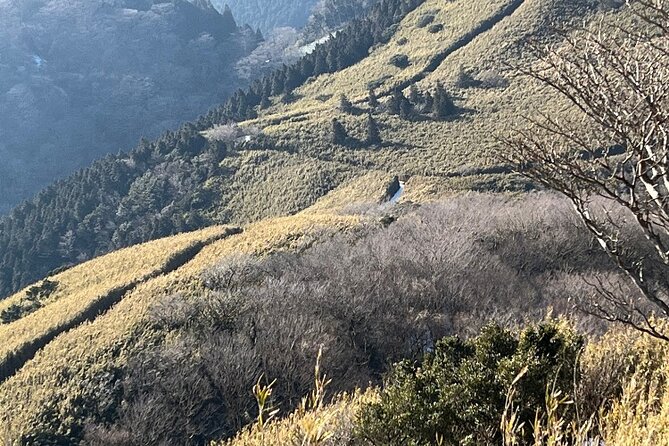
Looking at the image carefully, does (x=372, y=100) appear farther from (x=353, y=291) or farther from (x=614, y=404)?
(x=614, y=404)

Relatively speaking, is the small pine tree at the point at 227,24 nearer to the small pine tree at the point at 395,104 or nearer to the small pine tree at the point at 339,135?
the small pine tree at the point at 395,104

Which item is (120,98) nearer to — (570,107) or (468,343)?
(570,107)

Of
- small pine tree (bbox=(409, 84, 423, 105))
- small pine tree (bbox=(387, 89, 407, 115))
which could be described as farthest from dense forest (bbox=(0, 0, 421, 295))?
small pine tree (bbox=(409, 84, 423, 105))

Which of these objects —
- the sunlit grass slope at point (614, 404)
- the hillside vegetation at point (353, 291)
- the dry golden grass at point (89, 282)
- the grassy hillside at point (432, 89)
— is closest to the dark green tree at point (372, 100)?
the hillside vegetation at point (353, 291)

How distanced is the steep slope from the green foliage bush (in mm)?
49853

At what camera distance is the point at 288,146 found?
2965 inches

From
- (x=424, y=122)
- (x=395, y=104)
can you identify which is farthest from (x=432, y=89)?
(x=424, y=122)

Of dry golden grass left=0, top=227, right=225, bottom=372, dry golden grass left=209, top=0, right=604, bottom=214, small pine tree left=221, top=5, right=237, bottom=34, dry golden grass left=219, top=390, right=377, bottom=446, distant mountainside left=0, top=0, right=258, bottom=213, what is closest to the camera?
dry golden grass left=219, top=390, right=377, bottom=446

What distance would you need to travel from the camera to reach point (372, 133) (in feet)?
234

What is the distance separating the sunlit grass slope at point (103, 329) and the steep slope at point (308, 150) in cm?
2037

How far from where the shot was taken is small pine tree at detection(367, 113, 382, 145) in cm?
7094

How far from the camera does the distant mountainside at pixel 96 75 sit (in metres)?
141

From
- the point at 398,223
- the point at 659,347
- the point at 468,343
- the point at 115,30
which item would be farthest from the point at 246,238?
the point at 115,30

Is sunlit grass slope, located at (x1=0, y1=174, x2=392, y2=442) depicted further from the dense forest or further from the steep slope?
the dense forest
